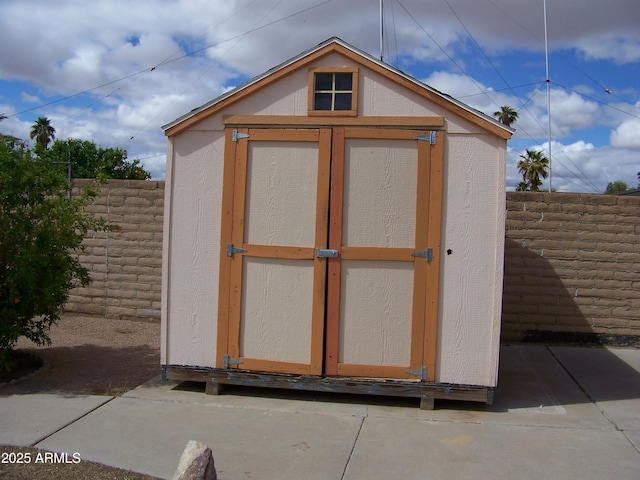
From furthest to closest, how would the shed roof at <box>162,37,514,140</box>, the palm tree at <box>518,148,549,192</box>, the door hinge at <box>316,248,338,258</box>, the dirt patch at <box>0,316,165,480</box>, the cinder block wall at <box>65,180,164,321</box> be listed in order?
1. the palm tree at <box>518,148,549,192</box>
2. the cinder block wall at <box>65,180,164,321</box>
3. the door hinge at <box>316,248,338,258</box>
4. the shed roof at <box>162,37,514,140</box>
5. the dirt patch at <box>0,316,165,480</box>

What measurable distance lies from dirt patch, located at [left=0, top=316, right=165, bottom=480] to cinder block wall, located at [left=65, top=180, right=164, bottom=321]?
10.0 inches

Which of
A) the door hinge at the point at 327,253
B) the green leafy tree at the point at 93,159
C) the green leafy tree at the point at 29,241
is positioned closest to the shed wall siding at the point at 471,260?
the door hinge at the point at 327,253

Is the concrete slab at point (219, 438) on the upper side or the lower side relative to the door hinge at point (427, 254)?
lower

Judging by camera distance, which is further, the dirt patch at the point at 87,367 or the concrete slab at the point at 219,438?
the concrete slab at the point at 219,438

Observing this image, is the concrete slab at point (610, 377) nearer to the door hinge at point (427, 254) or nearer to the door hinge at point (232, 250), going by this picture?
the door hinge at point (427, 254)

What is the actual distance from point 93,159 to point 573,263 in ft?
60.9

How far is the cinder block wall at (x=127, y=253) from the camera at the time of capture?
28.4 ft

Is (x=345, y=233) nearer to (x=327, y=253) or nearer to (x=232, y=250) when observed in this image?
(x=327, y=253)

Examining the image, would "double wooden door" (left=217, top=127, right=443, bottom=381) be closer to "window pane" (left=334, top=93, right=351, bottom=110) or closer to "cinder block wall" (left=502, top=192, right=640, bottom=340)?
"window pane" (left=334, top=93, right=351, bottom=110)

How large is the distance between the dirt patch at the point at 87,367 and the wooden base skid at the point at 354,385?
40.4 inches

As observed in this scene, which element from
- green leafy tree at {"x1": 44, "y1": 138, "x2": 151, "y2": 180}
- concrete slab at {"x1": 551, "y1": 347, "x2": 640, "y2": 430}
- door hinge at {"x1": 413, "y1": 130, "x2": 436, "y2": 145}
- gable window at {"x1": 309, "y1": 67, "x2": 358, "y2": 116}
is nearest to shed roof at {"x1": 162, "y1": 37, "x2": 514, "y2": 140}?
gable window at {"x1": 309, "y1": 67, "x2": 358, "y2": 116}

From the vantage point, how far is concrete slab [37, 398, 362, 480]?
4301 millimetres

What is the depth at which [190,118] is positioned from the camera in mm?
5824

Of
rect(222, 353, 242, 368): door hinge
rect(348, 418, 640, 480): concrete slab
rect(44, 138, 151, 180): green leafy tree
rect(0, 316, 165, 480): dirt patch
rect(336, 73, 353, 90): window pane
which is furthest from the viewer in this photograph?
rect(44, 138, 151, 180): green leafy tree
